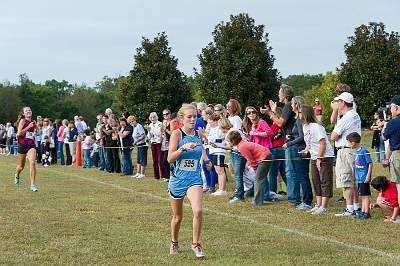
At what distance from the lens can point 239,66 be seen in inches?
1674

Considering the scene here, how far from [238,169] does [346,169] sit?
322cm

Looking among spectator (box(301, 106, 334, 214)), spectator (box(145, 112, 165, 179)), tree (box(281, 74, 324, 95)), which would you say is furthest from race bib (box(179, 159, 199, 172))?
tree (box(281, 74, 324, 95))

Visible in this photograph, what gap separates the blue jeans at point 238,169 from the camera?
1369 cm

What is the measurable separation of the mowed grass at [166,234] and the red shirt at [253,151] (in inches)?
37.8

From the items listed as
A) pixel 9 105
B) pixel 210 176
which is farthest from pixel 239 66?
pixel 9 105

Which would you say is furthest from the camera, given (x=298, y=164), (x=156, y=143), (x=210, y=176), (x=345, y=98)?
(x=156, y=143)

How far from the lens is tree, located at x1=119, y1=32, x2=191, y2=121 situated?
44344 millimetres

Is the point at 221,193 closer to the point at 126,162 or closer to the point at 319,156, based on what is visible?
the point at 319,156

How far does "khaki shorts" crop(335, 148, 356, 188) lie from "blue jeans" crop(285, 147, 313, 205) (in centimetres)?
119

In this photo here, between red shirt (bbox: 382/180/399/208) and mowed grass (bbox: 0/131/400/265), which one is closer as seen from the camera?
mowed grass (bbox: 0/131/400/265)

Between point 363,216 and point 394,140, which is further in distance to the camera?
point 363,216

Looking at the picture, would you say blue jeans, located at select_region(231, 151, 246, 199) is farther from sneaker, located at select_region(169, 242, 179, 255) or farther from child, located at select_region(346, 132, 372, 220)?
sneaker, located at select_region(169, 242, 179, 255)

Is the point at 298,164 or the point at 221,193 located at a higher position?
the point at 298,164

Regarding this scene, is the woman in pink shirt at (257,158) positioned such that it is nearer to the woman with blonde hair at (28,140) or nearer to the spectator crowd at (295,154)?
the spectator crowd at (295,154)
